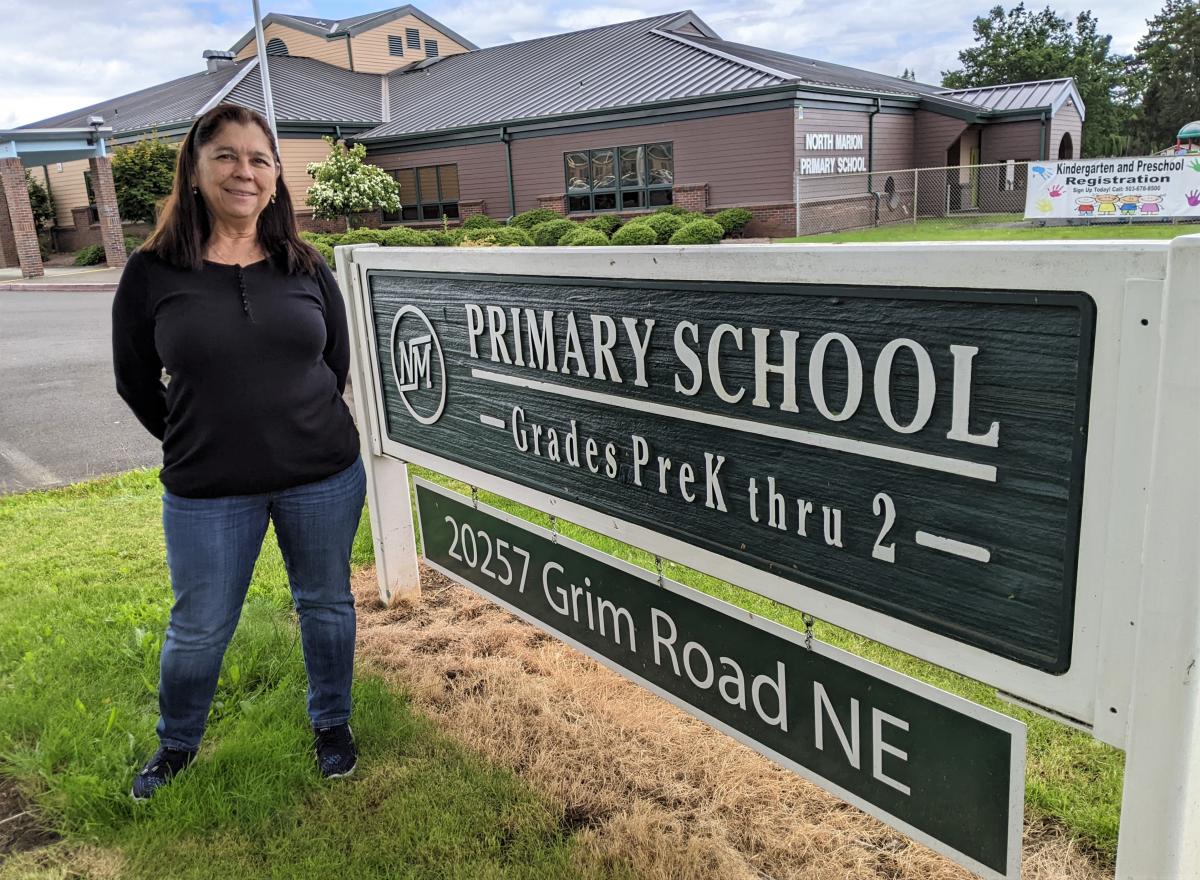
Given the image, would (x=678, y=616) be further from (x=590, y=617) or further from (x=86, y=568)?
(x=86, y=568)

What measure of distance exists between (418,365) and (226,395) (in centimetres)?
80

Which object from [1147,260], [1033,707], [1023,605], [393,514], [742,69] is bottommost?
[393,514]

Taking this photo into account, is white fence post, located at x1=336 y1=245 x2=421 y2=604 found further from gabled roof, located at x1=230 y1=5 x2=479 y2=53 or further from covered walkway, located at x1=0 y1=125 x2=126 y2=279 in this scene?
gabled roof, located at x1=230 y1=5 x2=479 y2=53

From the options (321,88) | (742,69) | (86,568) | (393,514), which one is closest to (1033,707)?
(393,514)

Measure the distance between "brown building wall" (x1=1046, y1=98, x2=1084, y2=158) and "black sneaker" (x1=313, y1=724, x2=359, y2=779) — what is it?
32304 millimetres

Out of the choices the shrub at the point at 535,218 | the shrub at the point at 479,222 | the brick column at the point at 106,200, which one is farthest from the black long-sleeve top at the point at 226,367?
the brick column at the point at 106,200

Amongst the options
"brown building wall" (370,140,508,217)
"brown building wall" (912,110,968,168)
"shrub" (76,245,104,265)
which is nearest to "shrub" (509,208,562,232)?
"brown building wall" (370,140,508,217)

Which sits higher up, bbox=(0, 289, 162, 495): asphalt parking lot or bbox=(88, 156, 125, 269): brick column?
bbox=(88, 156, 125, 269): brick column

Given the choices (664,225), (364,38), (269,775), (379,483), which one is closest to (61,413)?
(379,483)

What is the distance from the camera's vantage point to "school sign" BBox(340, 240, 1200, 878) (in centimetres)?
138

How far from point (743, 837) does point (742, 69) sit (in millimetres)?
26150

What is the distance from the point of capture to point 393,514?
381 cm

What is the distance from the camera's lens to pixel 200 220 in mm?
2617

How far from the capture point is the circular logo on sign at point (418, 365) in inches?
123
